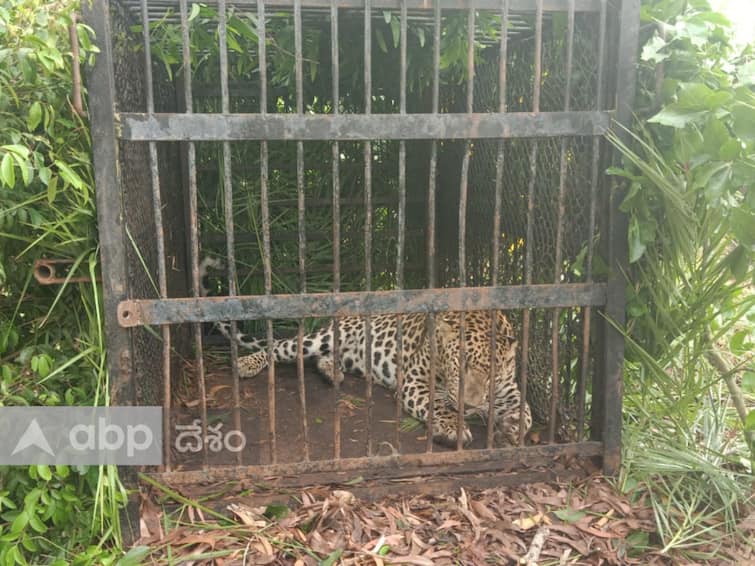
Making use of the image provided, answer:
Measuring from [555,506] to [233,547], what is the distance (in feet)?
4.41

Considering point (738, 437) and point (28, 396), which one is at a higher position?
point (28, 396)

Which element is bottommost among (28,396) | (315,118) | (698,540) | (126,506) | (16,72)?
(698,540)

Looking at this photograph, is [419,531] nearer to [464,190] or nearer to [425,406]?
[425,406]

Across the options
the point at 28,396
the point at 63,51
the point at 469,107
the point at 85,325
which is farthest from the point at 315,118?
the point at 28,396

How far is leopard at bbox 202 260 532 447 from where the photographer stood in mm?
3795

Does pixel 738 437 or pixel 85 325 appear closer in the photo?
pixel 85 325

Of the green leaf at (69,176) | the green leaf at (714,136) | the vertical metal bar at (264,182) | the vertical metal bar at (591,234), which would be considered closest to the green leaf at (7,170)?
the green leaf at (69,176)

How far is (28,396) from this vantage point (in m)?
2.60

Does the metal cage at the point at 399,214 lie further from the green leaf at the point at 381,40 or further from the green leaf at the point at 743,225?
the green leaf at the point at 743,225

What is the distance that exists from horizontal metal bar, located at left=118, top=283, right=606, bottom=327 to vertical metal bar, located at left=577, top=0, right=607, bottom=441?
10 cm

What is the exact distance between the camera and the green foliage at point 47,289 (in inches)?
92.0

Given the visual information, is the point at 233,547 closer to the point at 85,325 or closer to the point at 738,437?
the point at 85,325

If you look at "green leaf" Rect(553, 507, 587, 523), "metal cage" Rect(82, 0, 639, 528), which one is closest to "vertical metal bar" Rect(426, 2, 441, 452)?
"metal cage" Rect(82, 0, 639, 528)

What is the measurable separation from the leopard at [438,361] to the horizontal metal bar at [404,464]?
32 centimetres
